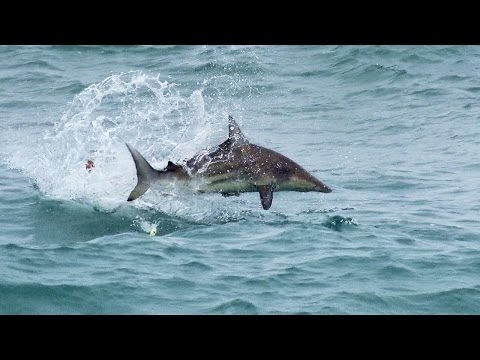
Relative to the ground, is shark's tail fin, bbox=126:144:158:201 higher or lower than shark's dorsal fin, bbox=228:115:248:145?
lower

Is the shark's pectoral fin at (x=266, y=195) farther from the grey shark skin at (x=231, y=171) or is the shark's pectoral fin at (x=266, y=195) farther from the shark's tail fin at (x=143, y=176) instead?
the shark's tail fin at (x=143, y=176)

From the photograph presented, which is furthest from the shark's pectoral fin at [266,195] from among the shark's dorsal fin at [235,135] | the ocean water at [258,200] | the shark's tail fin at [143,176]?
the shark's tail fin at [143,176]

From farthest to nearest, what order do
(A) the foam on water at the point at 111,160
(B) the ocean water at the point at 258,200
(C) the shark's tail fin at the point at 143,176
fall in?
1. (A) the foam on water at the point at 111,160
2. (C) the shark's tail fin at the point at 143,176
3. (B) the ocean water at the point at 258,200

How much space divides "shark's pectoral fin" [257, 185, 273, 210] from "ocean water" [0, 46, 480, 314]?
354mm

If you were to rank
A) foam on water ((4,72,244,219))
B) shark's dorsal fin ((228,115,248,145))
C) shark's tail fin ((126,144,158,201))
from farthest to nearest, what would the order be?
foam on water ((4,72,244,219))
shark's dorsal fin ((228,115,248,145))
shark's tail fin ((126,144,158,201))

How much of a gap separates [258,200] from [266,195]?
5.91 feet

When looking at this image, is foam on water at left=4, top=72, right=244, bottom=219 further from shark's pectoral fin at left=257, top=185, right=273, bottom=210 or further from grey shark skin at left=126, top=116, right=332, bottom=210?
shark's pectoral fin at left=257, top=185, right=273, bottom=210

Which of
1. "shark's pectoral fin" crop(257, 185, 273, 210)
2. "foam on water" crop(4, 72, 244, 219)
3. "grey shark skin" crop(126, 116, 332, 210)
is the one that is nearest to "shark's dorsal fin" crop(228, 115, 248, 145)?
"grey shark skin" crop(126, 116, 332, 210)

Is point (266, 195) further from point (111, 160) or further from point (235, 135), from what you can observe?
point (111, 160)

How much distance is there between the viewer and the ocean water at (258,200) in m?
9.77

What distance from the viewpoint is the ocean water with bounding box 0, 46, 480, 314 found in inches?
384

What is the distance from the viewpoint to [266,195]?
12.4 metres

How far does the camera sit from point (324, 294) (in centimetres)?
965

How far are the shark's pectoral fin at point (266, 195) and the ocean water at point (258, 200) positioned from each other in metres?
0.35
